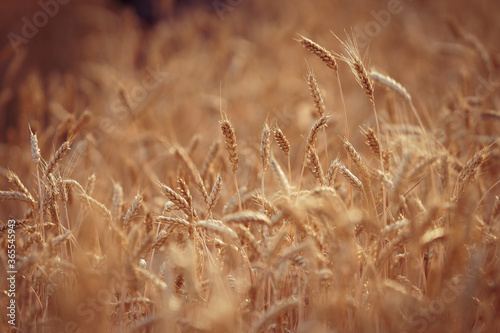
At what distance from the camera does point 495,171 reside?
2619 mm

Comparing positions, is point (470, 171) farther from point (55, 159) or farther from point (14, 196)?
point (14, 196)

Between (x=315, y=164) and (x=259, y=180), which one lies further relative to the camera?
(x=259, y=180)

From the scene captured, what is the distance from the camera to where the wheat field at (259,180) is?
1323mm

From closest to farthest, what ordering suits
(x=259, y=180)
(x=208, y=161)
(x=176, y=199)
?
(x=176, y=199) < (x=208, y=161) < (x=259, y=180)

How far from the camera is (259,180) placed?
7.41ft

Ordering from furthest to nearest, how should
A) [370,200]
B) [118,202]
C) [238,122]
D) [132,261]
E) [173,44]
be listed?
[173,44]
[238,122]
[118,202]
[370,200]
[132,261]

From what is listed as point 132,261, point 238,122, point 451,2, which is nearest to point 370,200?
point 132,261

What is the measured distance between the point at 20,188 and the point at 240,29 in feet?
21.2

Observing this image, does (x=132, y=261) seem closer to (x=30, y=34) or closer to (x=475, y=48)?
(x=475, y=48)

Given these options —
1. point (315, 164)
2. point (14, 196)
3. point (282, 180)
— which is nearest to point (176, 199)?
point (282, 180)

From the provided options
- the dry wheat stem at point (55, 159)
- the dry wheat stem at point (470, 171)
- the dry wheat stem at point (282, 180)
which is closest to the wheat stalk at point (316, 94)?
the dry wheat stem at point (282, 180)

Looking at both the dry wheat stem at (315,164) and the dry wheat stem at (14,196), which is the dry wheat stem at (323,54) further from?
the dry wheat stem at (14,196)

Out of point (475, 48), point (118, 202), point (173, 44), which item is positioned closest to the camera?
point (118, 202)

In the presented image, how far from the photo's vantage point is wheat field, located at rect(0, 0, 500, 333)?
132 centimetres
